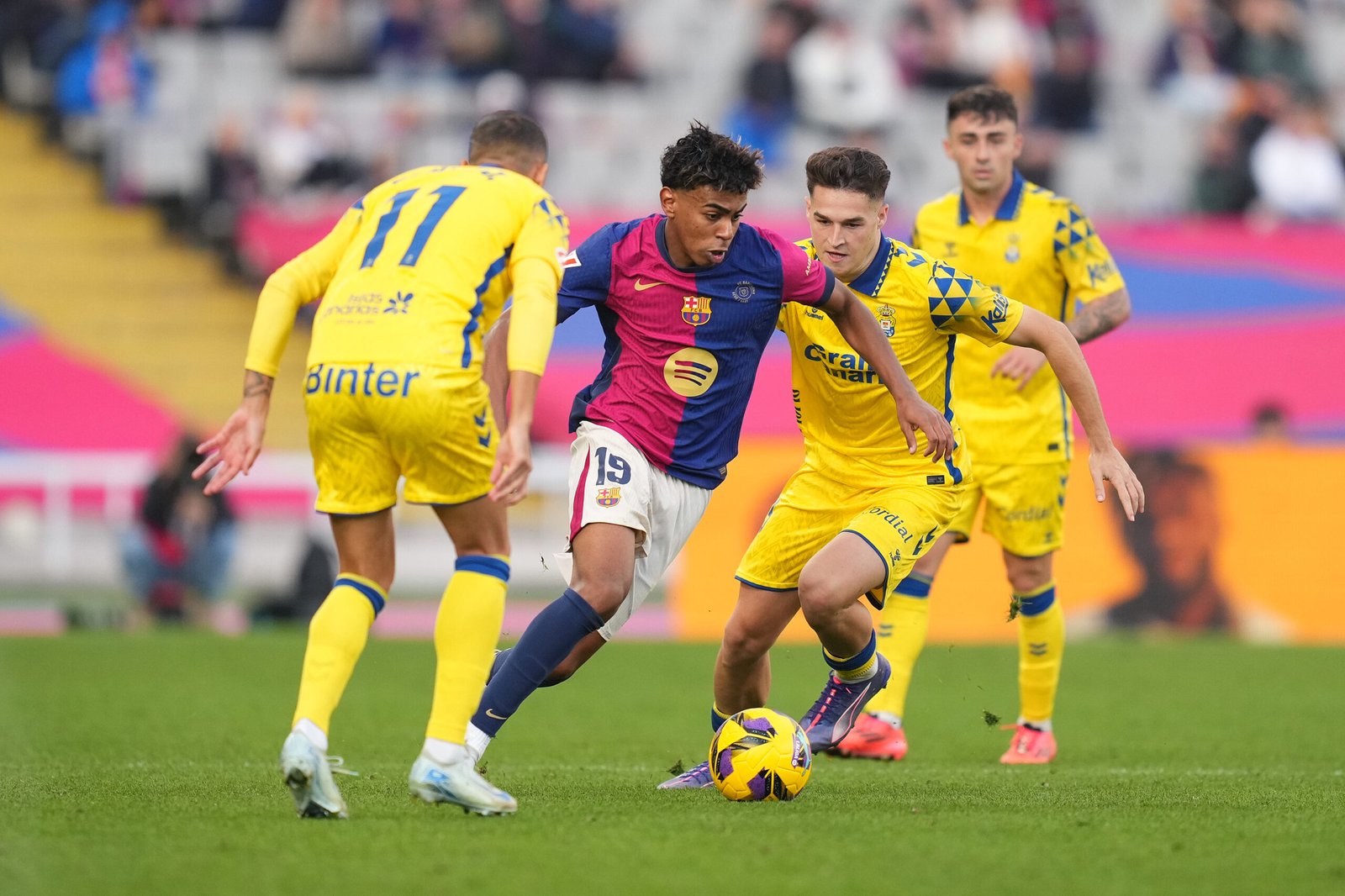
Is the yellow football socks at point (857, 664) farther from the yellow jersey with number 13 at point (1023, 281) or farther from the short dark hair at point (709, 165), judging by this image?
the short dark hair at point (709, 165)

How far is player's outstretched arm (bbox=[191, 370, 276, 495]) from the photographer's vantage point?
5.34 metres

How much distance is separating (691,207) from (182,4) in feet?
A: 52.5

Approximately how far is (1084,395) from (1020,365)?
1.13 meters

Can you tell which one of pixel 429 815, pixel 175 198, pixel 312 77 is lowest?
pixel 429 815

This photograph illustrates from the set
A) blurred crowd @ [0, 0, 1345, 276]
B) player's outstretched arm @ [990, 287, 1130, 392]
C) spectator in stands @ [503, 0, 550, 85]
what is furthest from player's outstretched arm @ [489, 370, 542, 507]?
spectator in stands @ [503, 0, 550, 85]

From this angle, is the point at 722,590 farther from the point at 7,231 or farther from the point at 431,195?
the point at 7,231

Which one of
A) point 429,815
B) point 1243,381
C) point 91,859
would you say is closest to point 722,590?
point 1243,381

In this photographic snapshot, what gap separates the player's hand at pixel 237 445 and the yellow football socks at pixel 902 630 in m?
3.46

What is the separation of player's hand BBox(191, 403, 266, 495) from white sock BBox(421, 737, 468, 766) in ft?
3.35

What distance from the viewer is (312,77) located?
19.8 metres

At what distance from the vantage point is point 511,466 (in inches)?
201

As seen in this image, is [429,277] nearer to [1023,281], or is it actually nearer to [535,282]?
[535,282]

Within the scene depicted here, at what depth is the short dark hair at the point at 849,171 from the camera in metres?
6.50

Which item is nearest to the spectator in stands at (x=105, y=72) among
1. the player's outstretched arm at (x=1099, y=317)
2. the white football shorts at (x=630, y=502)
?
the player's outstretched arm at (x=1099, y=317)
